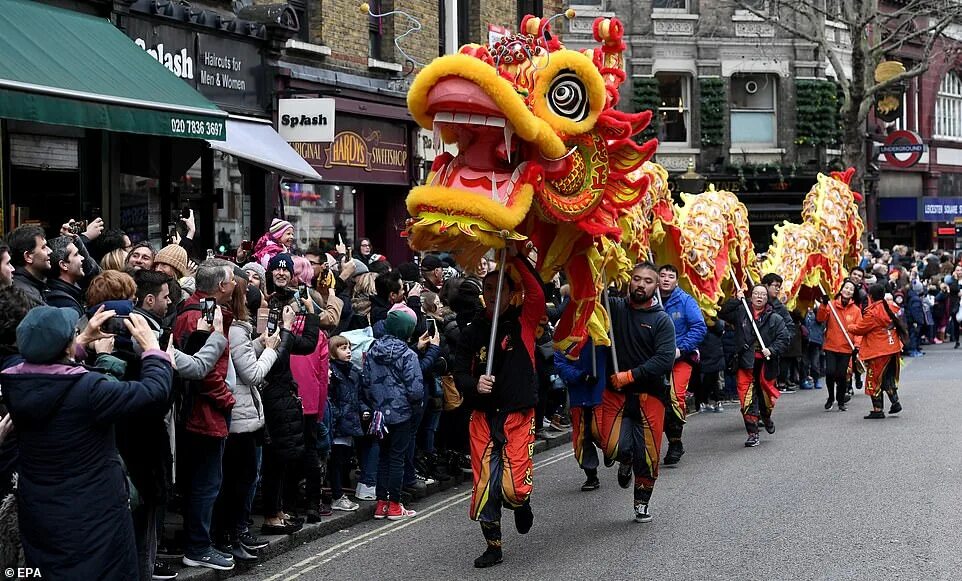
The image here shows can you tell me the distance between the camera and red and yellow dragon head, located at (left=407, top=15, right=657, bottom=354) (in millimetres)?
8148

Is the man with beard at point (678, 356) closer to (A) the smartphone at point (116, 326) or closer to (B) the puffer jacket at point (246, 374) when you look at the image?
(B) the puffer jacket at point (246, 374)

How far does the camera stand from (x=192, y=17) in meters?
15.6

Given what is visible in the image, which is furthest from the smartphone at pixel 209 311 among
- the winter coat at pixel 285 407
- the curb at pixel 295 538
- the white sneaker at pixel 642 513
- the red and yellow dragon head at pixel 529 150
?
the white sneaker at pixel 642 513

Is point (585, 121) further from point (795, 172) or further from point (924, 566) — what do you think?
point (795, 172)

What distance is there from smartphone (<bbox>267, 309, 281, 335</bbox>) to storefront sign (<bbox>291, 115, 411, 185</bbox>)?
9200 millimetres

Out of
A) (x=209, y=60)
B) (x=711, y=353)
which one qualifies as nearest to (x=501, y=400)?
(x=711, y=353)

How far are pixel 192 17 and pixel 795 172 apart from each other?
72.9ft

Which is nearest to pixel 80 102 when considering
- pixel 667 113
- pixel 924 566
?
pixel 924 566

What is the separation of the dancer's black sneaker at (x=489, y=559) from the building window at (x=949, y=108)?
37694 mm

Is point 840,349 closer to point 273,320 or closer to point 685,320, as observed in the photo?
point 685,320

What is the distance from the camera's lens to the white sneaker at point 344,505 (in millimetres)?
9898

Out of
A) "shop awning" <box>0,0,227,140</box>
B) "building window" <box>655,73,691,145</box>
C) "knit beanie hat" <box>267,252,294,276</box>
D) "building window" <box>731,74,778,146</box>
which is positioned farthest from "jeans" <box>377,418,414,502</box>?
"building window" <box>731,74,778,146</box>

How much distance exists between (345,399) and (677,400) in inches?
152

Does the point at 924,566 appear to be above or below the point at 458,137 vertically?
below
